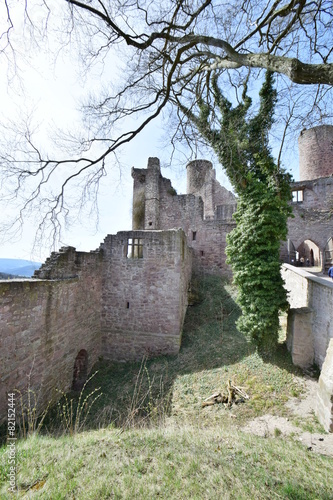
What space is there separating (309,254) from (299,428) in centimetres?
1847

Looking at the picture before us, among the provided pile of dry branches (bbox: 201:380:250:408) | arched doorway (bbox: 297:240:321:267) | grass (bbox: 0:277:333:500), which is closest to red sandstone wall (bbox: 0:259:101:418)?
grass (bbox: 0:277:333:500)

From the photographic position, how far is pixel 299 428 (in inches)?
182

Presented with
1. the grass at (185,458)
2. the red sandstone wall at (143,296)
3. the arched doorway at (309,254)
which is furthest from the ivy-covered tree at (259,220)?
the arched doorway at (309,254)

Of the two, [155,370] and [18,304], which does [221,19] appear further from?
[155,370]

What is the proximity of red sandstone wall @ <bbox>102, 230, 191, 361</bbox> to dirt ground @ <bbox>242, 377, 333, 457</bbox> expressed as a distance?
4527mm

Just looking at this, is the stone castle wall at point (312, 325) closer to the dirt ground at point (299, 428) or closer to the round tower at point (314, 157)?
the dirt ground at point (299, 428)

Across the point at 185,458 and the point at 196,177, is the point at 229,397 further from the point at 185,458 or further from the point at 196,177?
the point at 196,177

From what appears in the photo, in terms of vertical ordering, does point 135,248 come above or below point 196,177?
below

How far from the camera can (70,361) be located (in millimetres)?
7672

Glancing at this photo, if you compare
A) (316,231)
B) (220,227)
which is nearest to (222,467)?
(220,227)

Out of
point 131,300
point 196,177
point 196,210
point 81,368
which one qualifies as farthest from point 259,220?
point 196,177

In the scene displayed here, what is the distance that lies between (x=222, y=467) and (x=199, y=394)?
420cm

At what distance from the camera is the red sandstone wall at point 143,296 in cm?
939

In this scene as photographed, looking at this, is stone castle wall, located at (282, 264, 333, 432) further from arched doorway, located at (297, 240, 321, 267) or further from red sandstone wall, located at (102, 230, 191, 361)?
arched doorway, located at (297, 240, 321, 267)
